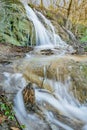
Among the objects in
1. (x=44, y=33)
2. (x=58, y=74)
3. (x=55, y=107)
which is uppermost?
(x=44, y=33)

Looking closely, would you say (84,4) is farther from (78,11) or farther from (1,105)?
(1,105)

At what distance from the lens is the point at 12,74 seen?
5.82m

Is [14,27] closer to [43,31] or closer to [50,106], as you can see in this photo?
[43,31]

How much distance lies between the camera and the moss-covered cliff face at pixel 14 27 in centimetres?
966

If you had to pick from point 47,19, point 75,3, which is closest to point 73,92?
point 47,19

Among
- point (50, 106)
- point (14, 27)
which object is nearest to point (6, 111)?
point (50, 106)

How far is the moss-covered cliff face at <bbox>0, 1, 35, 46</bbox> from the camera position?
31.7 feet

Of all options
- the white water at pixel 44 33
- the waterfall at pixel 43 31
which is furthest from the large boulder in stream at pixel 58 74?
the waterfall at pixel 43 31

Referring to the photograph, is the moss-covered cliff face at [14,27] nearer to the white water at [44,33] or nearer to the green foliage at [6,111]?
the white water at [44,33]

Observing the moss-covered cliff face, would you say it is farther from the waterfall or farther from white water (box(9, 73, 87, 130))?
white water (box(9, 73, 87, 130))

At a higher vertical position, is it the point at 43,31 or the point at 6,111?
the point at 43,31

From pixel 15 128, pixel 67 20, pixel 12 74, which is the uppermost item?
pixel 67 20

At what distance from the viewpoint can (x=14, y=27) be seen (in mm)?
10047

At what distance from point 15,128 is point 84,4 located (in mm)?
12270
